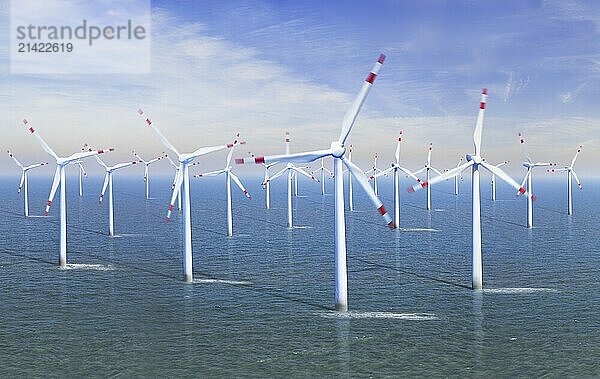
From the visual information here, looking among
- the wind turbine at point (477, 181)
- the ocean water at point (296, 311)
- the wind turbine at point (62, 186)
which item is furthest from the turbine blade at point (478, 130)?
the wind turbine at point (62, 186)

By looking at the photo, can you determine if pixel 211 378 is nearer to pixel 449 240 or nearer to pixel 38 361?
pixel 38 361

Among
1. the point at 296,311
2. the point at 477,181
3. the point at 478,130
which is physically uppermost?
the point at 478,130

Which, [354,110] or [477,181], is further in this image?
[477,181]

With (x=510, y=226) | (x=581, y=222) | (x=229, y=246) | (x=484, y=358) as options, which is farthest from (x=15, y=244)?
(x=581, y=222)

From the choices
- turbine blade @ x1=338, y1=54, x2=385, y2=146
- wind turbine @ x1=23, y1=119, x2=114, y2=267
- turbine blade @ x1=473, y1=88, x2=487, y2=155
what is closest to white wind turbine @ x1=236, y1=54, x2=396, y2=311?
turbine blade @ x1=338, y1=54, x2=385, y2=146

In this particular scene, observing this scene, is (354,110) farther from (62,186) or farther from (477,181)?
(62,186)

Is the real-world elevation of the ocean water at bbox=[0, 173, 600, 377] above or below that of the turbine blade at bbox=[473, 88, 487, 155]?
below

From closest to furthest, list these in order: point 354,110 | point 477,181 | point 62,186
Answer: point 354,110, point 477,181, point 62,186

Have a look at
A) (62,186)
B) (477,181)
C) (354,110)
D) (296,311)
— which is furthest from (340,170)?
(62,186)

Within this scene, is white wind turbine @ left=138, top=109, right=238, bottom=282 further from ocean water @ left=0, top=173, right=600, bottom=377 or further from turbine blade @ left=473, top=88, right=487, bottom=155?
turbine blade @ left=473, top=88, right=487, bottom=155
